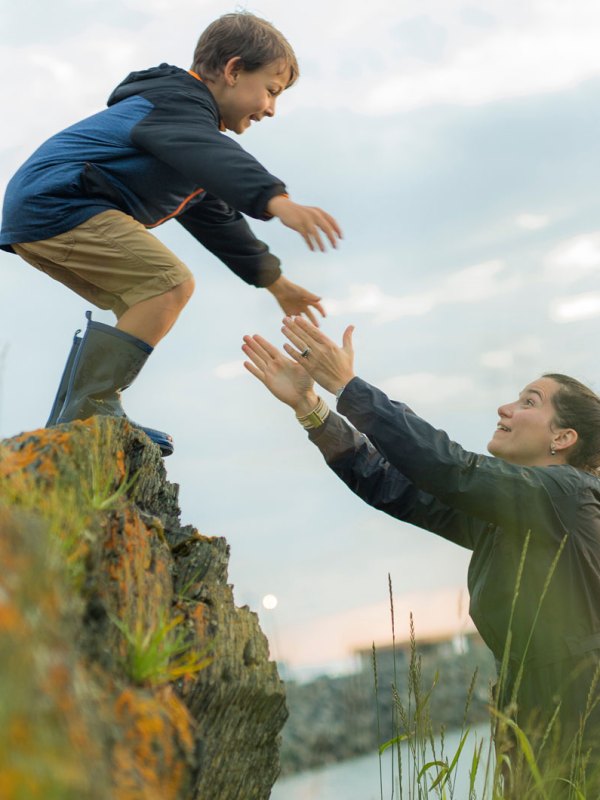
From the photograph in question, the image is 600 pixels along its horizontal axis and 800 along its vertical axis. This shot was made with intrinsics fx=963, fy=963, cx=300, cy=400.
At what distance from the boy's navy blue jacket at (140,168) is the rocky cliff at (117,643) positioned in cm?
126

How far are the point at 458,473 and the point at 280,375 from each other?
33.9 inches

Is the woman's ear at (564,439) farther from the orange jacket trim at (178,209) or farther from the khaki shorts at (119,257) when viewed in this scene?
the orange jacket trim at (178,209)

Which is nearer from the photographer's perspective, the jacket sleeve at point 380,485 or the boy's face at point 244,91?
the jacket sleeve at point 380,485

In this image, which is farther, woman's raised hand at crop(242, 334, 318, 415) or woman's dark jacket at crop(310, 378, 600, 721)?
woman's raised hand at crop(242, 334, 318, 415)

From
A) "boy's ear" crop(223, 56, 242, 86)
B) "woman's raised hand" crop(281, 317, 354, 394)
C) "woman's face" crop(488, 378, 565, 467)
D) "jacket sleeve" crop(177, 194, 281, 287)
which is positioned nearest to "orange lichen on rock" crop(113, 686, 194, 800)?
"woman's raised hand" crop(281, 317, 354, 394)

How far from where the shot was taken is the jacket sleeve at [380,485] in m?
3.88

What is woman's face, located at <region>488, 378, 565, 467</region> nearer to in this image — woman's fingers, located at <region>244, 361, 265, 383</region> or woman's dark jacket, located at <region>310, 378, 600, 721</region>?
woman's dark jacket, located at <region>310, 378, 600, 721</region>

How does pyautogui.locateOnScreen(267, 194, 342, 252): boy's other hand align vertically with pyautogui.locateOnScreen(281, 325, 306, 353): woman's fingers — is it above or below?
above

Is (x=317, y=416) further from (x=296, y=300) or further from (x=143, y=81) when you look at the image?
(x=143, y=81)

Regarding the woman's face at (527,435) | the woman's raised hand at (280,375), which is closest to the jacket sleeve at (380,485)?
the woman's raised hand at (280,375)

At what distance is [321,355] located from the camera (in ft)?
11.4

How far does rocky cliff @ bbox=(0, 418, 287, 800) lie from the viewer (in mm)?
1110

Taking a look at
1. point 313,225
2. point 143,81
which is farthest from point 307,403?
point 143,81

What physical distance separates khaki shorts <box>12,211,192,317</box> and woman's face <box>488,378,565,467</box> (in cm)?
140
